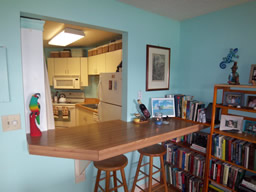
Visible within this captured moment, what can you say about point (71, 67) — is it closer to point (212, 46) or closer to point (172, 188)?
point (212, 46)

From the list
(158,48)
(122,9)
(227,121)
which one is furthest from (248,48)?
(122,9)

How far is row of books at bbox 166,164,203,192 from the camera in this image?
81.5 inches

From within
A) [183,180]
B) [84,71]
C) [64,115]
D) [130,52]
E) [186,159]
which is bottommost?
[183,180]

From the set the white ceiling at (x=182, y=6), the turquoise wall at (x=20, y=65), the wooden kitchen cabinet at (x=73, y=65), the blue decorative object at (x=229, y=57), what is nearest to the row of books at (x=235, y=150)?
the blue decorative object at (x=229, y=57)

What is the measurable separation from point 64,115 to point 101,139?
2781 mm

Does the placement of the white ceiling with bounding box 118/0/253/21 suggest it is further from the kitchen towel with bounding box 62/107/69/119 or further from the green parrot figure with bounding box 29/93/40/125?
the kitchen towel with bounding box 62/107/69/119

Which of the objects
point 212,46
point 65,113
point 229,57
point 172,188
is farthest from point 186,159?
point 65,113

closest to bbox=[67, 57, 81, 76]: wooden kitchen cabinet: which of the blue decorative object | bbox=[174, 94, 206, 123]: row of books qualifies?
bbox=[174, 94, 206, 123]: row of books

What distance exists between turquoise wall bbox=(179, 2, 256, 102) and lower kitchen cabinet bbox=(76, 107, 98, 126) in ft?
5.35

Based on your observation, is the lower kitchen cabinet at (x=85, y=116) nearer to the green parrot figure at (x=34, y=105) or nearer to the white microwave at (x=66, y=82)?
the white microwave at (x=66, y=82)

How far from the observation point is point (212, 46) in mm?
2166

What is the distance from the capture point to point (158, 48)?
227cm

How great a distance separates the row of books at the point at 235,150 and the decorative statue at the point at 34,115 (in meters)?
1.85

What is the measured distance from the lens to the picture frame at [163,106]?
2270mm
